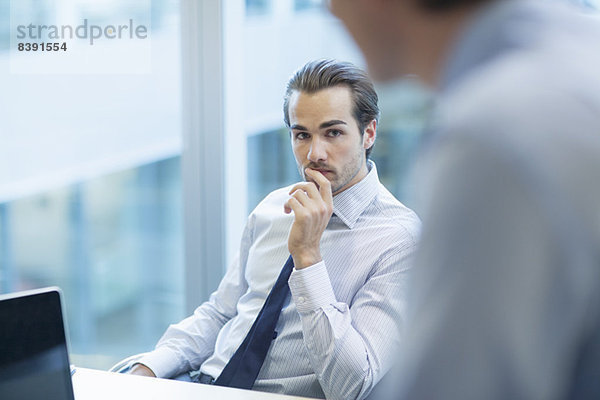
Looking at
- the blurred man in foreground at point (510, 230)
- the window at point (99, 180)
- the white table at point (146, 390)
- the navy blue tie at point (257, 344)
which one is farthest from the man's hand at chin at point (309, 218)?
the blurred man in foreground at point (510, 230)

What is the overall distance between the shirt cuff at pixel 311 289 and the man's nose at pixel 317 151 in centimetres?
37

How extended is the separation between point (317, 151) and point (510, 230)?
1525 millimetres

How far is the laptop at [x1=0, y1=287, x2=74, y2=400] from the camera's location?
3.37 ft

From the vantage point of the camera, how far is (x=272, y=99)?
264cm

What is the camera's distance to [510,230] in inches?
14.5

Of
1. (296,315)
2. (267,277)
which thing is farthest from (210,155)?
(296,315)

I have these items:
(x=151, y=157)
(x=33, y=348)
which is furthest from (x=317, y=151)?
(x=151, y=157)

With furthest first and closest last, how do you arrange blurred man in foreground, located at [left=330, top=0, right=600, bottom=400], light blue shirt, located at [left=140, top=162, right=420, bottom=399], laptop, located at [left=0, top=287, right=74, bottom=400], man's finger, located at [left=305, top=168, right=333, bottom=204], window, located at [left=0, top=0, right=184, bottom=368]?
1. window, located at [left=0, top=0, right=184, bottom=368]
2. man's finger, located at [left=305, top=168, right=333, bottom=204]
3. light blue shirt, located at [left=140, top=162, right=420, bottom=399]
4. laptop, located at [left=0, top=287, right=74, bottom=400]
5. blurred man in foreground, located at [left=330, top=0, right=600, bottom=400]

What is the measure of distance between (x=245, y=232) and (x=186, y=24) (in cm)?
103

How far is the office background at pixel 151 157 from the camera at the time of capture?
2.61 meters

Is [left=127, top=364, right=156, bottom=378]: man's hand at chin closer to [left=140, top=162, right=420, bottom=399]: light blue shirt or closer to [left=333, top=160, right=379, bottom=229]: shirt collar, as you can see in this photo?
[left=140, top=162, right=420, bottom=399]: light blue shirt

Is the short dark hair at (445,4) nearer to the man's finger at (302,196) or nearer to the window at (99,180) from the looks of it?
the man's finger at (302,196)

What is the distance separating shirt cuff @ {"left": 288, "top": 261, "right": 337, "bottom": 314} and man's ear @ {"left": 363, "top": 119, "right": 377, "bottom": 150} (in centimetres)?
50

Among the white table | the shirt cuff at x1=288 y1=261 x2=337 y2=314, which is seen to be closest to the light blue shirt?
the shirt cuff at x1=288 y1=261 x2=337 y2=314
